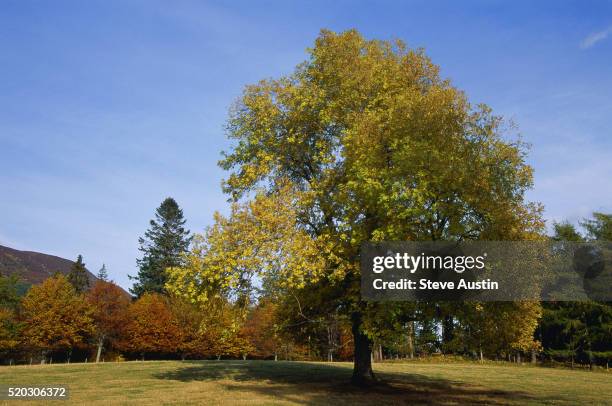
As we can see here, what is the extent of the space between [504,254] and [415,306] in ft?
14.1

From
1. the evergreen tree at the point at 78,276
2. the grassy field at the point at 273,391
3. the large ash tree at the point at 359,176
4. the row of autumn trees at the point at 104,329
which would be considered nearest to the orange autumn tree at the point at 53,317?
the row of autumn trees at the point at 104,329

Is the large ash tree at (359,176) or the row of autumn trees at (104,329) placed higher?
the large ash tree at (359,176)

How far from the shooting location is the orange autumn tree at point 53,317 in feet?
195

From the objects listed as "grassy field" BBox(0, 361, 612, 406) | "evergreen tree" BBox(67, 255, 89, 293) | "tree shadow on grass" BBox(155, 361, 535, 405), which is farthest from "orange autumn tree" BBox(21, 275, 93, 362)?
"tree shadow on grass" BBox(155, 361, 535, 405)

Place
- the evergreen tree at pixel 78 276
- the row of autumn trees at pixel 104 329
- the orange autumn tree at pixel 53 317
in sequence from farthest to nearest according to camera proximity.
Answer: the evergreen tree at pixel 78 276 → the row of autumn trees at pixel 104 329 → the orange autumn tree at pixel 53 317

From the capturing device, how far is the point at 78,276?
3356 inches

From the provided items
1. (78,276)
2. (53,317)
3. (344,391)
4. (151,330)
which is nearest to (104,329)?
(151,330)

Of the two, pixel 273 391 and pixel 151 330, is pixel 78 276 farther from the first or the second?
pixel 273 391

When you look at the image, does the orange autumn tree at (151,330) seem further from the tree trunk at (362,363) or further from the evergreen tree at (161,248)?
the tree trunk at (362,363)

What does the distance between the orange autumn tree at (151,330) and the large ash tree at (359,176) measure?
1839 inches

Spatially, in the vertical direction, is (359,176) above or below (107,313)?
above

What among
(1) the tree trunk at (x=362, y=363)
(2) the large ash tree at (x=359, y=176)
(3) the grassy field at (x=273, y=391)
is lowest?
(3) the grassy field at (x=273, y=391)

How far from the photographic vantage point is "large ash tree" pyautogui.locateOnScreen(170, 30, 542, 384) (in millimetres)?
19297

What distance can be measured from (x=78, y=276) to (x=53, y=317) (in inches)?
1045
